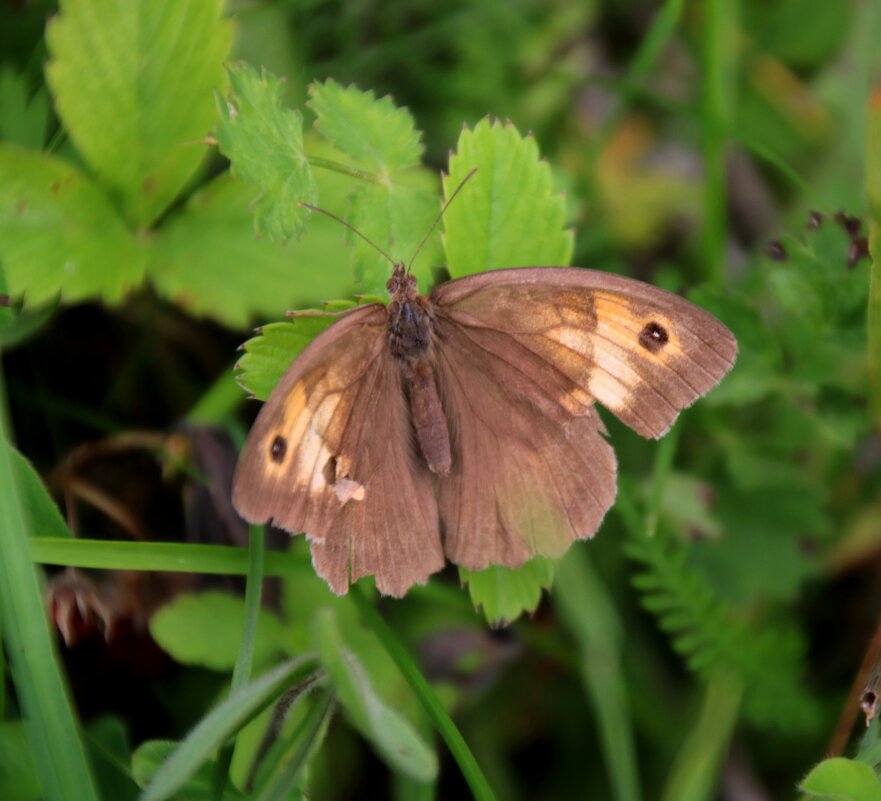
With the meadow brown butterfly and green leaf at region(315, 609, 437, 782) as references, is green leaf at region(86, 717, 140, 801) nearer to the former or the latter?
the meadow brown butterfly

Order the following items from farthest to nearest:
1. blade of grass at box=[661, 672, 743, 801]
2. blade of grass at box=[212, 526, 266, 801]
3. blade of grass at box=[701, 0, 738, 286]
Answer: blade of grass at box=[701, 0, 738, 286], blade of grass at box=[661, 672, 743, 801], blade of grass at box=[212, 526, 266, 801]

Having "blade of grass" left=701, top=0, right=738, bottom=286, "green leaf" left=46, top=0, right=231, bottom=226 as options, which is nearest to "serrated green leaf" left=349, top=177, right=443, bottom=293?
"green leaf" left=46, top=0, right=231, bottom=226

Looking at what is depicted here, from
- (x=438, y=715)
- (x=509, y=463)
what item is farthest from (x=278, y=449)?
(x=438, y=715)

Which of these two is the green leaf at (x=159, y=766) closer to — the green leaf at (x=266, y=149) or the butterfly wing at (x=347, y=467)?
the butterfly wing at (x=347, y=467)

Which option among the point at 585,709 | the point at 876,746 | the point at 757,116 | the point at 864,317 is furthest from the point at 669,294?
the point at 757,116

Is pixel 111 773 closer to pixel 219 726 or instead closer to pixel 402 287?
pixel 219 726

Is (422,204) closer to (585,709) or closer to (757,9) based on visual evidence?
(585,709)
